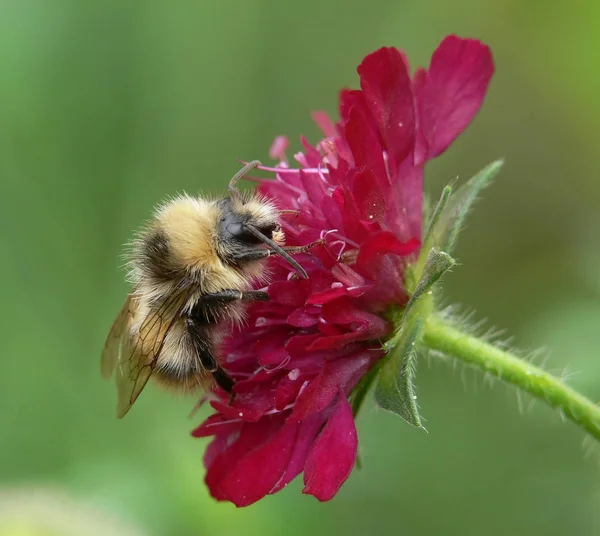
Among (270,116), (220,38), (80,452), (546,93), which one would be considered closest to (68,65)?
(220,38)

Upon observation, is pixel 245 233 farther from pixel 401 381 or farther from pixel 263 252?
pixel 401 381

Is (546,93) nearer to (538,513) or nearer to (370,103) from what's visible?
(538,513)

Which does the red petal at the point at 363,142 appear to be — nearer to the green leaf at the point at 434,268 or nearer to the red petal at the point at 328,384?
the green leaf at the point at 434,268

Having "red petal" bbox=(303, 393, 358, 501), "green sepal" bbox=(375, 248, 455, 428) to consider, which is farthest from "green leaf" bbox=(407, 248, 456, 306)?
"red petal" bbox=(303, 393, 358, 501)

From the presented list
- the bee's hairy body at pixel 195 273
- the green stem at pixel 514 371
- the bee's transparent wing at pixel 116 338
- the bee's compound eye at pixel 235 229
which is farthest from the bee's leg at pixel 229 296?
the green stem at pixel 514 371

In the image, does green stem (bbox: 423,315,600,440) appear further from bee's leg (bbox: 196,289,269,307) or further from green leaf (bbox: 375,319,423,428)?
bee's leg (bbox: 196,289,269,307)
